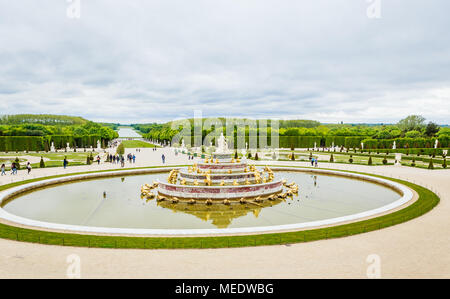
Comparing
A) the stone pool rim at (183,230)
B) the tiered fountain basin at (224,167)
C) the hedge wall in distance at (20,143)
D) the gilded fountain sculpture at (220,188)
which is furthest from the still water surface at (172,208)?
the hedge wall in distance at (20,143)

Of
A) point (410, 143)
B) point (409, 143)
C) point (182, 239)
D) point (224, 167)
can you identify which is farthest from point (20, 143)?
point (410, 143)

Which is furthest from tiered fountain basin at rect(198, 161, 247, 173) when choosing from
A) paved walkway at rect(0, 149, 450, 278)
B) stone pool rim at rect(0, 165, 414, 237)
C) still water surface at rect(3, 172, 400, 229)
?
paved walkway at rect(0, 149, 450, 278)

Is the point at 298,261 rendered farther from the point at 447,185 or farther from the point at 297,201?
the point at 447,185

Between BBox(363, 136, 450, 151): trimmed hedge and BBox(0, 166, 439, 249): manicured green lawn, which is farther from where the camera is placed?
BBox(363, 136, 450, 151): trimmed hedge

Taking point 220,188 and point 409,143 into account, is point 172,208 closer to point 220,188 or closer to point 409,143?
point 220,188

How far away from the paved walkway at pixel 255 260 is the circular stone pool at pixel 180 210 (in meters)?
2.47

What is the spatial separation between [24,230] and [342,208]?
18113 mm

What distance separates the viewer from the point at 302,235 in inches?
504

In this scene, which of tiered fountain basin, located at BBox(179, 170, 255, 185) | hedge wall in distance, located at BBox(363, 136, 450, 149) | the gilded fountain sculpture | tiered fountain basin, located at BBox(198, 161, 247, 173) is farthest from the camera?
hedge wall in distance, located at BBox(363, 136, 450, 149)

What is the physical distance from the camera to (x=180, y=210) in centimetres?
1925

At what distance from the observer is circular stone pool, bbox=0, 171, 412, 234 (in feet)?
50.5

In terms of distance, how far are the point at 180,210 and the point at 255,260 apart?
9743 millimetres

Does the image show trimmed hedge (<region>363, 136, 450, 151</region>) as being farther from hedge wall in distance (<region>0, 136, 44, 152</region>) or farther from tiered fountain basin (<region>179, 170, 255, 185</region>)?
A: hedge wall in distance (<region>0, 136, 44, 152</region>)

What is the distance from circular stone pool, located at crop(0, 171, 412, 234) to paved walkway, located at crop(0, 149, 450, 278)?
2473mm
